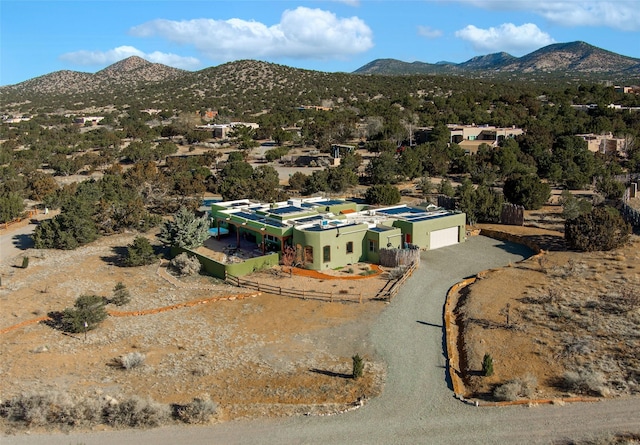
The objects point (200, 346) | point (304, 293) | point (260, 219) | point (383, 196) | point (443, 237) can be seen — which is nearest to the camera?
point (200, 346)

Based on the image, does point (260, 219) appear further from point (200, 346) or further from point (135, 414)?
point (135, 414)

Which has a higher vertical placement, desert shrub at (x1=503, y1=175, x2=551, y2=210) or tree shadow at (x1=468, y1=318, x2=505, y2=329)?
desert shrub at (x1=503, y1=175, x2=551, y2=210)

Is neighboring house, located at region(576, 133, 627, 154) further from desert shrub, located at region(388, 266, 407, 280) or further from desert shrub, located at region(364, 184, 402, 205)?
desert shrub, located at region(388, 266, 407, 280)

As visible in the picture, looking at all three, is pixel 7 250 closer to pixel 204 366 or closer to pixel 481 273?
pixel 204 366

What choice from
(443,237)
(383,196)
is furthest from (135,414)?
(383,196)

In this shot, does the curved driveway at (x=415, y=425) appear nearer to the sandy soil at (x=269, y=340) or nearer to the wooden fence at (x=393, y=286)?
the sandy soil at (x=269, y=340)

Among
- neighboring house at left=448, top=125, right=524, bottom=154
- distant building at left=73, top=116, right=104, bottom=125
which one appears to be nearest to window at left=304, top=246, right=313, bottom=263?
neighboring house at left=448, top=125, right=524, bottom=154
